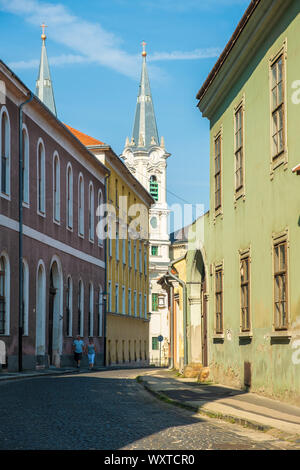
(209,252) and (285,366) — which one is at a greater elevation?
(209,252)

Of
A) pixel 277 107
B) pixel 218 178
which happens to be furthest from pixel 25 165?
pixel 277 107

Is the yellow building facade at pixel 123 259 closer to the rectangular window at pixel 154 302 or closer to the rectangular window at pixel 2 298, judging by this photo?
the rectangular window at pixel 2 298

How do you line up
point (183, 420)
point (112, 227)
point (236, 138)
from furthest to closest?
point (112, 227)
point (236, 138)
point (183, 420)

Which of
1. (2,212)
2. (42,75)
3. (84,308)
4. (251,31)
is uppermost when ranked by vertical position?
(42,75)

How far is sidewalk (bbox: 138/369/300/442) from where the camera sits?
34.9 ft

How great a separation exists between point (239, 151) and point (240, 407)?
754 cm

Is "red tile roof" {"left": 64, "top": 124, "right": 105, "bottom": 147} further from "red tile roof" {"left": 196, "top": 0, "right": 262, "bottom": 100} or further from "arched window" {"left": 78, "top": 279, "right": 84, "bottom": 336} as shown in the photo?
"red tile roof" {"left": 196, "top": 0, "right": 262, "bottom": 100}

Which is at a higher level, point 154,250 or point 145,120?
point 145,120

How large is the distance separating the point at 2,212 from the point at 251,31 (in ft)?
44.4

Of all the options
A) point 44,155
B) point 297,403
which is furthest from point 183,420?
point 44,155

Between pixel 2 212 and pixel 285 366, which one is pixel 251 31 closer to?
pixel 285 366

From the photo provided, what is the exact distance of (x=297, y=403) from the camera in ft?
46.6

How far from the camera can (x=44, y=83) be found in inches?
3418

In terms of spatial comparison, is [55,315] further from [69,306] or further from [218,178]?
[218,178]
